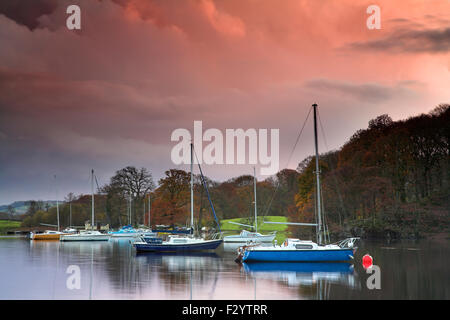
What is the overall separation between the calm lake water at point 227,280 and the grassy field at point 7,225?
99859mm

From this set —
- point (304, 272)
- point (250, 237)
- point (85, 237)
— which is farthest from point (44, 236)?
point (304, 272)

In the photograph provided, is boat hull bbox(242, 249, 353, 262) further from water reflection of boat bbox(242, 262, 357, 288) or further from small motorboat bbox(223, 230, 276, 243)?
small motorboat bbox(223, 230, 276, 243)

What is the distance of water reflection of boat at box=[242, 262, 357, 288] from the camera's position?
26188mm

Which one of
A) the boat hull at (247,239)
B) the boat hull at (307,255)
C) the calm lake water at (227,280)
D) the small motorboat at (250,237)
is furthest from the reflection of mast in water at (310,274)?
the boat hull at (247,239)

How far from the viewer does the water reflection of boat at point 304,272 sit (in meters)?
26.2

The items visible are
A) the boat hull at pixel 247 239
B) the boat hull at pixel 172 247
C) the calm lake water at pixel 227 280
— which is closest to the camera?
the calm lake water at pixel 227 280

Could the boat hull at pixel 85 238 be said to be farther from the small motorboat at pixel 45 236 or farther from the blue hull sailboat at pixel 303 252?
the blue hull sailboat at pixel 303 252

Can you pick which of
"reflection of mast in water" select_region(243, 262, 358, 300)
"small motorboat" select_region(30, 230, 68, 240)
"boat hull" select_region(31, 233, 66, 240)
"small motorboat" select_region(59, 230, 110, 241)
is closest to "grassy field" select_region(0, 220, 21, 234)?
"small motorboat" select_region(30, 230, 68, 240)

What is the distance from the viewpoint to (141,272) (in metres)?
30.9

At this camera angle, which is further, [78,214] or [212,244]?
[78,214]
